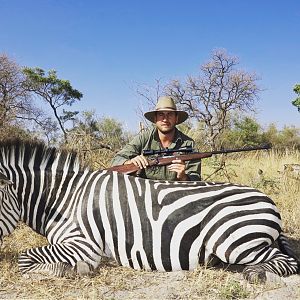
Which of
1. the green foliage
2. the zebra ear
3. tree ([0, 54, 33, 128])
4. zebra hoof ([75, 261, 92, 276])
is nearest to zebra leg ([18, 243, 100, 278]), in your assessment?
zebra hoof ([75, 261, 92, 276])

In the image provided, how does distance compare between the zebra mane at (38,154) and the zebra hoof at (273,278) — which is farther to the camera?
the zebra mane at (38,154)

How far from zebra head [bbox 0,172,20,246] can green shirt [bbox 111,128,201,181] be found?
1101 mm

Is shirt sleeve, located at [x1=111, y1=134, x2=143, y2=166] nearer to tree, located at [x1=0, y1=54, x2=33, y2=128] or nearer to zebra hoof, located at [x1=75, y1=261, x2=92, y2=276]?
zebra hoof, located at [x1=75, y1=261, x2=92, y2=276]

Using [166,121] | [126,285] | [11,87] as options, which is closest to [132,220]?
[126,285]

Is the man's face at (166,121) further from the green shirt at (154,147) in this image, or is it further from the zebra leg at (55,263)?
the zebra leg at (55,263)

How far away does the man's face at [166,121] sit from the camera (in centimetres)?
385

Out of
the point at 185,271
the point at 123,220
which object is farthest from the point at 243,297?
the point at 123,220

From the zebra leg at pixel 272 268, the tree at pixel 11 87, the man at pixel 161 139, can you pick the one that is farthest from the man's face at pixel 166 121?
the tree at pixel 11 87

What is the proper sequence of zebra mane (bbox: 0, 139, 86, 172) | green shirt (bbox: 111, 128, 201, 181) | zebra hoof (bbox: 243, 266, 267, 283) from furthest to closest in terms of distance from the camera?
green shirt (bbox: 111, 128, 201, 181) → zebra mane (bbox: 0, 139, 86, 172) → zebra hoof (bbox: 243, 266, 267, 283)

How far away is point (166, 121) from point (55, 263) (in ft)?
6.10

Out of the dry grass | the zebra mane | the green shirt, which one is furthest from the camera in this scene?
the green shirt

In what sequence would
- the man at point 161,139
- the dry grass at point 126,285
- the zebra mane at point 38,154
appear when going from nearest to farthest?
the dry grass at point 126,285
the zebra mane at point 38,154
the man at point 161,139

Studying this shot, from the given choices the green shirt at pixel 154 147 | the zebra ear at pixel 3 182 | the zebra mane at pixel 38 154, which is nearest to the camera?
the zebra ear at pixel 3 182

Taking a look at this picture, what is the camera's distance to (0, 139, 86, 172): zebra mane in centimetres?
281
